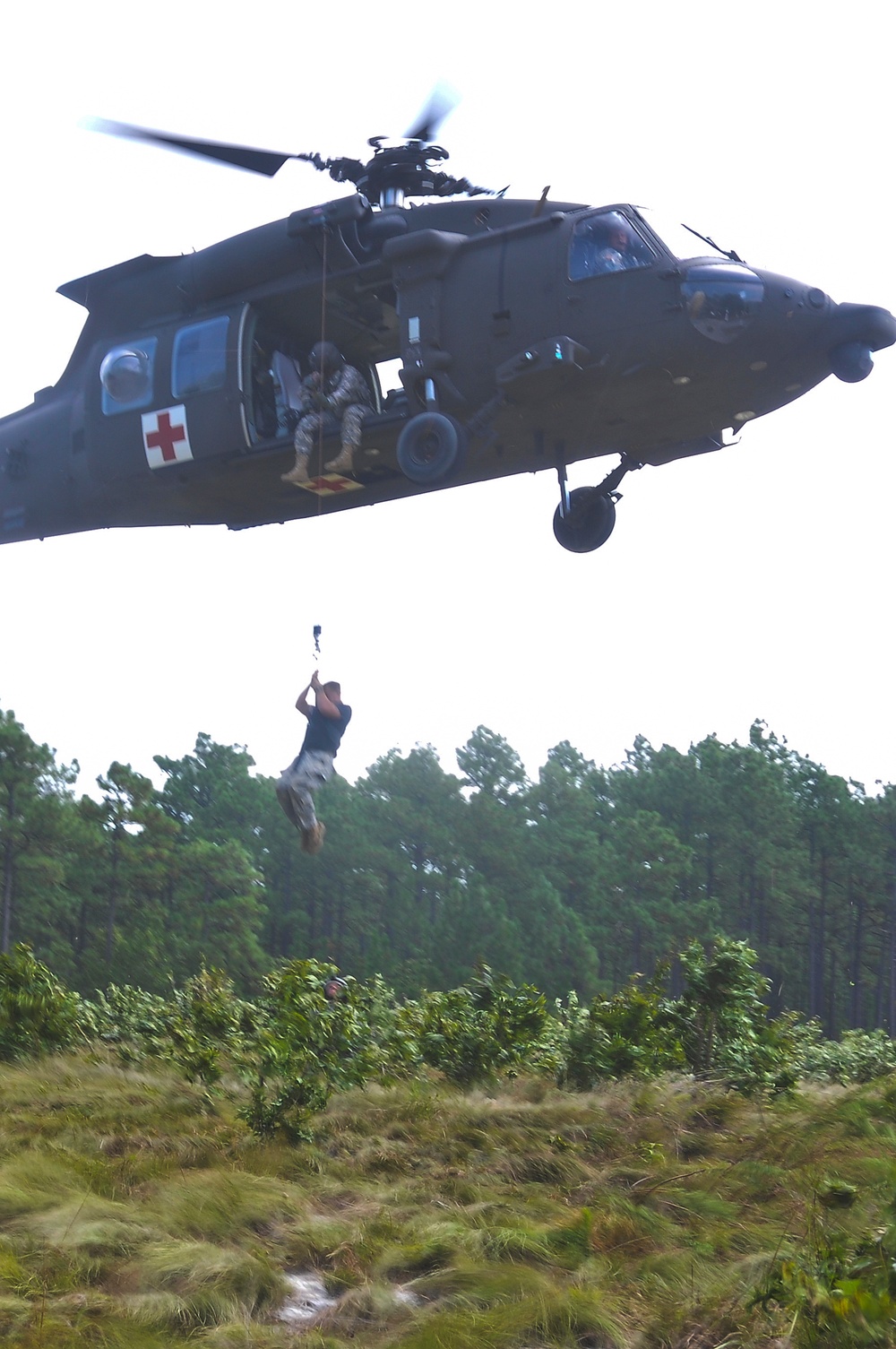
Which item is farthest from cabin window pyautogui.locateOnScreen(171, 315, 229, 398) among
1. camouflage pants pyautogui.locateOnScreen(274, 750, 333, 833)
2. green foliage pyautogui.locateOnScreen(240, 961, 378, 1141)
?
green foliage pyautogui.locateOnScreen(240, 961, 378, 1141)

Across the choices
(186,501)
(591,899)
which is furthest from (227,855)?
(186,501)

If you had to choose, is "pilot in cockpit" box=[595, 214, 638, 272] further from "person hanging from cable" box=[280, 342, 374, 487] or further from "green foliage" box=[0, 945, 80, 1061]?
"green foliage" box=[0, 945, 80, 1061]

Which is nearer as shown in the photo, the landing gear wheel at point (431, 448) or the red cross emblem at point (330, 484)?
the landing gear wheel at point (431, 448)

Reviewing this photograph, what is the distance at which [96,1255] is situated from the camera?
227 inches

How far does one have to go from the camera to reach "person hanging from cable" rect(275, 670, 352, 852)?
10078 millimetres

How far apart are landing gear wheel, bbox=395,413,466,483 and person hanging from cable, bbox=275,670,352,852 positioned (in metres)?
1.86

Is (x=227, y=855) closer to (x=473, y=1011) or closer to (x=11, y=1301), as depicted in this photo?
(x=473, y=1011)

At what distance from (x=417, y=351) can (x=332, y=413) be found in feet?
3.26

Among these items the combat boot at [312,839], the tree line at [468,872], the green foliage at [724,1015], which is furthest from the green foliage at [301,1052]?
the tree line at [468,872]

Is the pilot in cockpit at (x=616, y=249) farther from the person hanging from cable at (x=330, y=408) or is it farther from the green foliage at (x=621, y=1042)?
the green foliage at (x=621, y=1042)

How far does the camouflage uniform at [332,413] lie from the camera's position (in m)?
11.4

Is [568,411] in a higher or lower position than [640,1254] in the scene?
higher

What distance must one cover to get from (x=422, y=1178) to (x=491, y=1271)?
61.5 inches

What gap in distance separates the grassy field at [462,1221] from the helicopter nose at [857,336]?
17.5 ft
